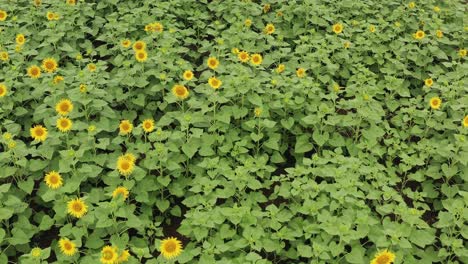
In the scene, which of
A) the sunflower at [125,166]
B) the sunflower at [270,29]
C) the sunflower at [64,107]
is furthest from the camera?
the sunflower at [270,29]

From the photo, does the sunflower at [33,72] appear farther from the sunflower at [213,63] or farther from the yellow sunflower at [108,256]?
the yellow sunflower at [108,256]

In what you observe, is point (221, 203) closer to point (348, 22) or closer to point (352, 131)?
point (352, 131)

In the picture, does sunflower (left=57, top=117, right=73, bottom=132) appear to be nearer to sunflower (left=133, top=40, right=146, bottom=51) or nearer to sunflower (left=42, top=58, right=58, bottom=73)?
sunflower (left=42, top=58, right=58, bottom=73)

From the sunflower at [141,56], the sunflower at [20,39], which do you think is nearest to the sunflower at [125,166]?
the sunflower at [141,56]

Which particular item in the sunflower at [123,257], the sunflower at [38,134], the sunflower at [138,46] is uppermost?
the sunflower at [138,46]

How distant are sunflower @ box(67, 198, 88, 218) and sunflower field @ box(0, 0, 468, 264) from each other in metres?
0.02

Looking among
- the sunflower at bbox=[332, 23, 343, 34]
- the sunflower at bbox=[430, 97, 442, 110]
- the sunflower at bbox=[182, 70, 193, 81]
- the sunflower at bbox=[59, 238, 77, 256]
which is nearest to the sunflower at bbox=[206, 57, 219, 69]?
the sunflower at bbox=[182, 70, 193, 81]

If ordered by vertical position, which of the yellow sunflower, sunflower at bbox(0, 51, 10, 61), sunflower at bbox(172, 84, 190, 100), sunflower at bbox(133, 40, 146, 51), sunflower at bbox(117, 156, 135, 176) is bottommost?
the yellow sunflower

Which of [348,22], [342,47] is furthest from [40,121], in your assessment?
[348,22]

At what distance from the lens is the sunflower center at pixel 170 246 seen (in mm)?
3389

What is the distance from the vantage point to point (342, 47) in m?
5.75

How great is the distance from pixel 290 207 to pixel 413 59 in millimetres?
2811

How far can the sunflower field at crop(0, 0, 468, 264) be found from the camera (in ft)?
12.1

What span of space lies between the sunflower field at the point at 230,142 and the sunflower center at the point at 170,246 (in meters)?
0.02
